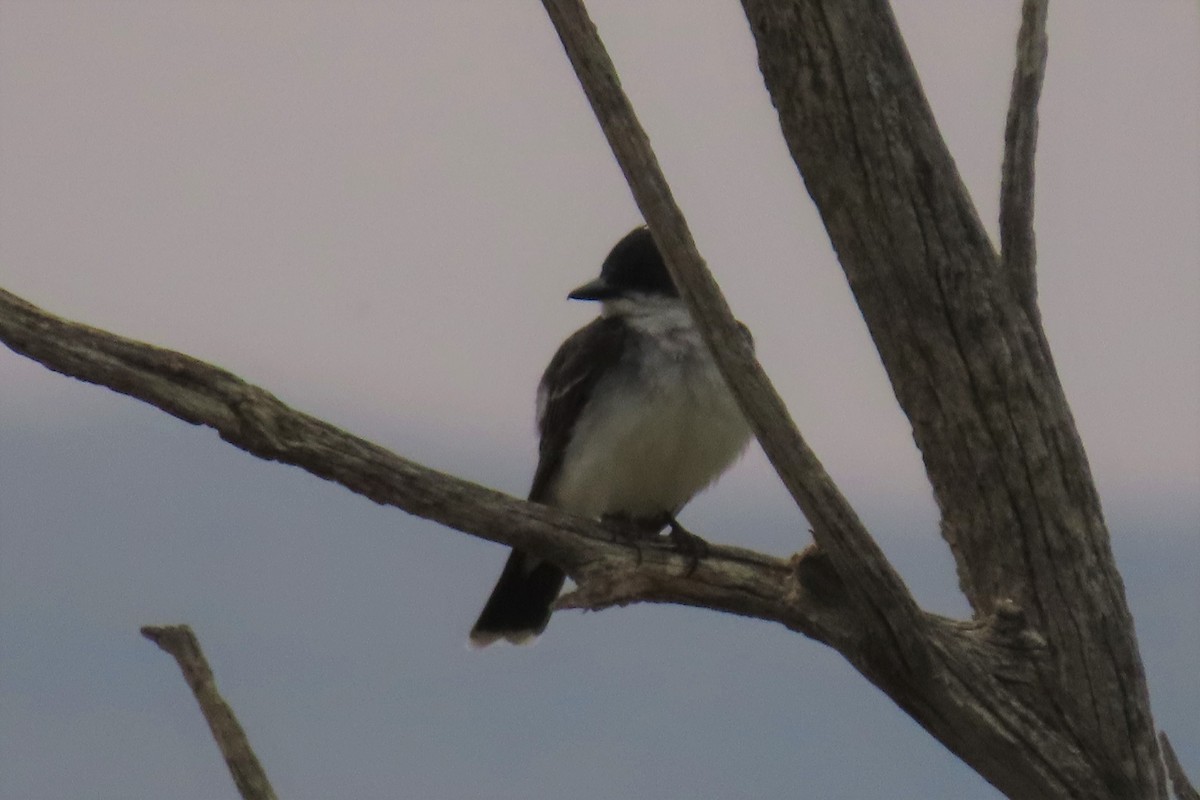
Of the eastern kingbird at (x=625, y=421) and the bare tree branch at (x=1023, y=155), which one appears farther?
the eastern kingbird at (x=625, y=421)

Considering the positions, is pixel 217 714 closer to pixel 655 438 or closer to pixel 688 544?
pixel 688 544

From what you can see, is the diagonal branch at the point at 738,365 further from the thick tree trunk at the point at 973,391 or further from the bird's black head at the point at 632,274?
the bird's black head at the point at 632,274

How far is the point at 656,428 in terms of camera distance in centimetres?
725

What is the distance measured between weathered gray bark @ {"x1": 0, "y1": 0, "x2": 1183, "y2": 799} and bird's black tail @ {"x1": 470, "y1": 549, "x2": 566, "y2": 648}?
2.63m

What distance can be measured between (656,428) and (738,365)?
2681 mm

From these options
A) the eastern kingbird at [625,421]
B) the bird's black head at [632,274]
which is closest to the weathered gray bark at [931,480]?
the eastern kingbird at [625,421]

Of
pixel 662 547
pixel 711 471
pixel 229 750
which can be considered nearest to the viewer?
pixel 229 750

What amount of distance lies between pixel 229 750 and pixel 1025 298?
2.46m

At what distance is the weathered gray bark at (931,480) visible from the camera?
473 cm

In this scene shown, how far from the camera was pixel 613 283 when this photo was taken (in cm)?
784

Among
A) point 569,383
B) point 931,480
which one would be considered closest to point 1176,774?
point 931,480

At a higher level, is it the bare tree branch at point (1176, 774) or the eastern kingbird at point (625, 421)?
the eastern kingbird at point (625, 421)

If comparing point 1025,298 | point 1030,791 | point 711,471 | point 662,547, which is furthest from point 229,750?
point 711,471

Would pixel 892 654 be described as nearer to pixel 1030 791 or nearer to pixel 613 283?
pixel 1030 791
